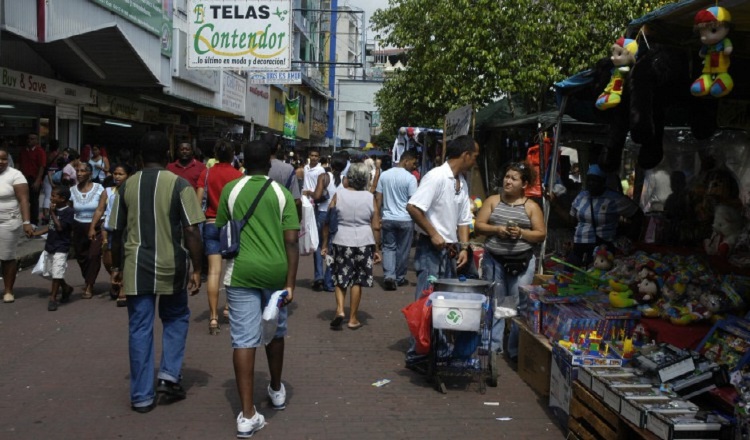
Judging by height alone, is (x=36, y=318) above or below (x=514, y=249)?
below

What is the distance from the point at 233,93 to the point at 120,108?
6702 mm

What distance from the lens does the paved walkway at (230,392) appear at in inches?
199

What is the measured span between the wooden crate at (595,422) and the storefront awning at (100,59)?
10.2 m

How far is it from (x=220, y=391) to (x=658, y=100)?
4127mm

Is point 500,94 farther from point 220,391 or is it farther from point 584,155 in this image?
point 220,391

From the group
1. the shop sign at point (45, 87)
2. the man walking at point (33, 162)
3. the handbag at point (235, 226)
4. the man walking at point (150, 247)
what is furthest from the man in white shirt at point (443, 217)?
the man walking at point (33, 162)

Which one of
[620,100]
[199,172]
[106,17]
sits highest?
[106,17]

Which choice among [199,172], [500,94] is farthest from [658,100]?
[500,94]

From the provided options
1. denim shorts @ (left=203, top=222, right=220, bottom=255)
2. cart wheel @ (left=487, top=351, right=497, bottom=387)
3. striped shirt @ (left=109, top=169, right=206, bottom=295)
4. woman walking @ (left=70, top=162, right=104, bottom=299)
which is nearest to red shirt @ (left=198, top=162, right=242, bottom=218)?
denim shorts @ (left=203, top=222, right=220, bottom=255)

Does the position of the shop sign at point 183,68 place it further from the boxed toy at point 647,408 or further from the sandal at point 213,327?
the boxed toy at point 647,408

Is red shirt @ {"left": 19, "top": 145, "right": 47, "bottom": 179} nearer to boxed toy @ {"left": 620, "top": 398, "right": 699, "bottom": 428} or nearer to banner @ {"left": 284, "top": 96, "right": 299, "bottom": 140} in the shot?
boxed toy @ {"left": 620, "top": 398, "right": 699, "bottom": 428}

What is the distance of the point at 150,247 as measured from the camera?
5.24 metres

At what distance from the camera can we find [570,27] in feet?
54.1

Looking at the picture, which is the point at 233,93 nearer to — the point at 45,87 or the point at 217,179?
the point at 45,87
